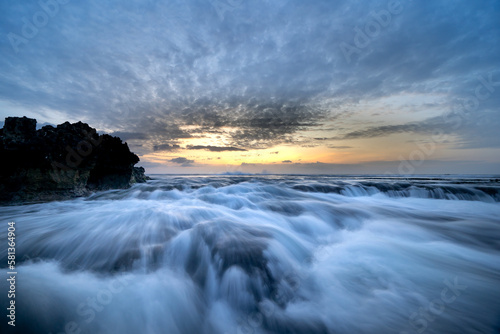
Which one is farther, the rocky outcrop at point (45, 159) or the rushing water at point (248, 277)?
the rocky outcrop at point (45, 159)

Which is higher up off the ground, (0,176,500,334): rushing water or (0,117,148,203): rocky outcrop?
(0,117,148,203): rocky outcrop

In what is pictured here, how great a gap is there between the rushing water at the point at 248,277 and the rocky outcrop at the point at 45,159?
2.68 meters

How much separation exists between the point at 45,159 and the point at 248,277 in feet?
33.4

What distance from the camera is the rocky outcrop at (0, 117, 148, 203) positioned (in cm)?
728

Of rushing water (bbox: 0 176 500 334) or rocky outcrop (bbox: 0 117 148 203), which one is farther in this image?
rocky outcrop (bbox: 0 117 148 203)

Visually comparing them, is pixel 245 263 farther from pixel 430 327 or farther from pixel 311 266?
pixel 430 327

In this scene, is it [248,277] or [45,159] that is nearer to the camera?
[248,277]

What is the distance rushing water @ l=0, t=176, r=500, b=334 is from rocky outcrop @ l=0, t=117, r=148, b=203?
268 cm

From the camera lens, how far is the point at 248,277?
312cm

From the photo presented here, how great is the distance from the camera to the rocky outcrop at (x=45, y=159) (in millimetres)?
7276

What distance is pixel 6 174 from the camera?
7.25 m

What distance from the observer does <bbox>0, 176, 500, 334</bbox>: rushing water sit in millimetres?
2418

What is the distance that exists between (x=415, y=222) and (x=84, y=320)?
9.28 m

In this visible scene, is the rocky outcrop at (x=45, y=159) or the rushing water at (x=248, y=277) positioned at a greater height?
the rocky outcrop at (x=45, y=159)
